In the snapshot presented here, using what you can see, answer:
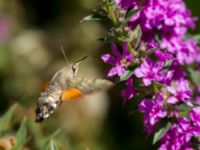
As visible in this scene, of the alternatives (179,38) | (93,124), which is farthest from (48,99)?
(93,124)

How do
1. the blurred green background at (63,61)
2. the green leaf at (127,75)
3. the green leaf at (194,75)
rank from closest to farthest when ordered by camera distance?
the green leaf at (127,75) < the green leaf at (194,75) < the blurred green background at (63,61)

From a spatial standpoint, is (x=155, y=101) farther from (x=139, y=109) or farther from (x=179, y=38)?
(x=179, y=38)

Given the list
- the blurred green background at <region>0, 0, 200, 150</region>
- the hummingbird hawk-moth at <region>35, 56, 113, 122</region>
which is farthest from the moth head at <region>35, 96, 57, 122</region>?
the blurred green background at <region>0, 0, 200, 150</region>

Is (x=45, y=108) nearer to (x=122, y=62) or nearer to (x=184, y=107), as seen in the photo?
(x=122, y=62)

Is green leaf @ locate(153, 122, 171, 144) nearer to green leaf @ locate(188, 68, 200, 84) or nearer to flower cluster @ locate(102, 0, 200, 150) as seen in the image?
flower cluster @ locate(102, 0, 200, 150)

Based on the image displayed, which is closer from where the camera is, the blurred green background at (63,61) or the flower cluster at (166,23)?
the flower cluster at (166,23)

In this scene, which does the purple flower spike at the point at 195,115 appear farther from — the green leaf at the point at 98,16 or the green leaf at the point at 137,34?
the green leaf at the point at 98,16

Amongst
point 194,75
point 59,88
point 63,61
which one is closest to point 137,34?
point 59,88

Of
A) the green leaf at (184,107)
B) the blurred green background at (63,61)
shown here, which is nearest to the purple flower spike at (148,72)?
the green leaf at (184,107)
